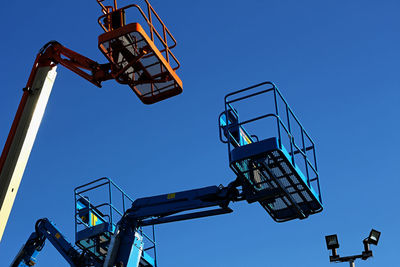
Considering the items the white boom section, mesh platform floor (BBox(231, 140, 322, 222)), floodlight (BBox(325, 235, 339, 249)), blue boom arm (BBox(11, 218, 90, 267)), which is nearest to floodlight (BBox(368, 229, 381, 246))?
floodlight (BBox(325, 235, 339, 249))

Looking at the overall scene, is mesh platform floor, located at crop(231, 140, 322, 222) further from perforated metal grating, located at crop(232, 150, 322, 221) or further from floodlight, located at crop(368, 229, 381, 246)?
floodlight, located at crop(368, 229, 381, 246)

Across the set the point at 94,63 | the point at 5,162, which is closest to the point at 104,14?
the point at 94,63

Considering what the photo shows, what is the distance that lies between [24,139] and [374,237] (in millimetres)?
7538

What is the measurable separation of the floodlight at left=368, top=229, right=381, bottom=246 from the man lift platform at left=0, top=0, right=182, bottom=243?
5119 mm

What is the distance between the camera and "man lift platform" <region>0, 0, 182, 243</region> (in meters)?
11.3

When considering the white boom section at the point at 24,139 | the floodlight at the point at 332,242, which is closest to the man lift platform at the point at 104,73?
the white boom section at the point at 24,139

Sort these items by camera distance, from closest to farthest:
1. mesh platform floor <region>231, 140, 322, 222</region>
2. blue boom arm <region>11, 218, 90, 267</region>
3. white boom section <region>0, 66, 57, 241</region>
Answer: white boom section <region>0, 66, 57, 241</region>, mesh platform floor <region>231, 140, 322, 222</region>, blue boom arm <region>11, 218, 90, 267</region>

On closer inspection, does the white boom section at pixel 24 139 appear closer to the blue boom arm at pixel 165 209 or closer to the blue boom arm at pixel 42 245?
the blue boom arm at pixel 165 209

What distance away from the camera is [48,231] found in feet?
54.9

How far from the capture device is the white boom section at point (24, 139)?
1081cm

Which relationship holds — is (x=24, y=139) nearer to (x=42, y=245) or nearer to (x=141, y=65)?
(x=141, y=65)

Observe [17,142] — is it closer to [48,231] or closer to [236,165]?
[236,165]

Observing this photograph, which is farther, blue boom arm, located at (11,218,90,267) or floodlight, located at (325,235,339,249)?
blue boom arm, located at (11,218,90,267)

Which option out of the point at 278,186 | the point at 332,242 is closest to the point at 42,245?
the point at 278,186
